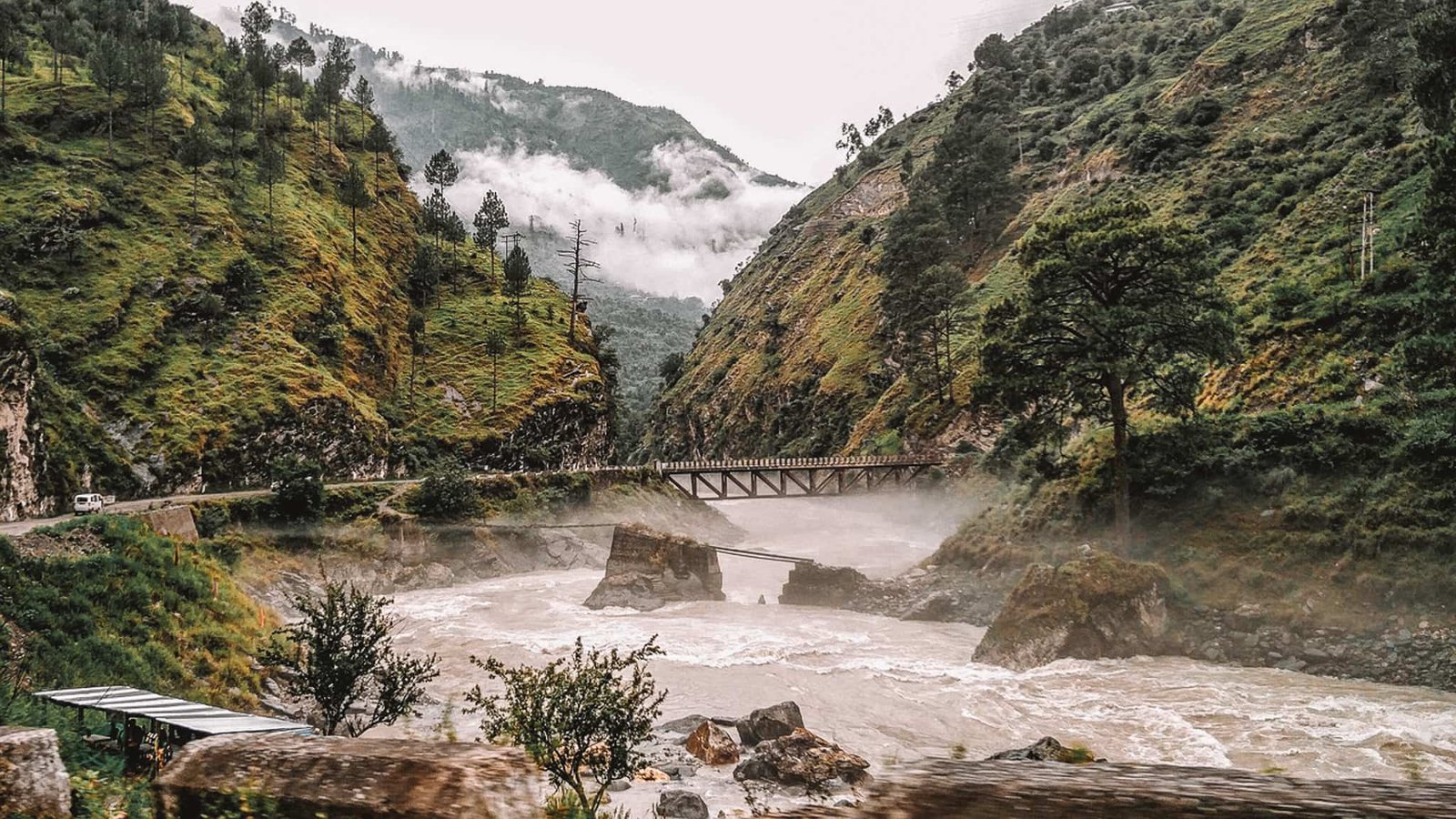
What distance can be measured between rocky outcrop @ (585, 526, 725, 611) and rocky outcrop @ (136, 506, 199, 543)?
19333mm

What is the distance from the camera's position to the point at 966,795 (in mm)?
3150

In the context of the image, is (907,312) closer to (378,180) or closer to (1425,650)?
(1425,650)

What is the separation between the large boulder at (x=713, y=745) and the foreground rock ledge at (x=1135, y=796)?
1821 centimetres

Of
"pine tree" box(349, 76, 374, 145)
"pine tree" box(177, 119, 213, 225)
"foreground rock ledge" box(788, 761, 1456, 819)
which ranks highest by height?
"pine tree" box(349, 76, 374, 145)

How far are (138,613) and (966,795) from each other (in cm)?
2554

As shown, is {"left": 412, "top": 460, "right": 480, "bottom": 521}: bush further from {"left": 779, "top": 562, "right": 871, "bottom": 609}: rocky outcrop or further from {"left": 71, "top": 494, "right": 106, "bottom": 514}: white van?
{"left": 779, "top": 562, "right": 871, "bottom": 609}: rocky outcrop

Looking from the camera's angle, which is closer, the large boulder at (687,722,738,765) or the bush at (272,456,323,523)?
the large boulder at (687,722,738,765)

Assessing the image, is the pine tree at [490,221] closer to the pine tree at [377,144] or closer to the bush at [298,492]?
the pine tree at [377,144]

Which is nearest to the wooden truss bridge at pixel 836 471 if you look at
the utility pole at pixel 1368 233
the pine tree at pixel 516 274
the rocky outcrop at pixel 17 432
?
the utility pole at pixel 1368 233

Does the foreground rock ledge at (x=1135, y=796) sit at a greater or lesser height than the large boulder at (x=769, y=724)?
greater

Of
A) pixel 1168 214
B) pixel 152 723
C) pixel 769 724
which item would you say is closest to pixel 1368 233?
→ pixel 1168 214

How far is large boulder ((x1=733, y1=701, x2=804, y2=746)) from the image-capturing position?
21266 millimetres

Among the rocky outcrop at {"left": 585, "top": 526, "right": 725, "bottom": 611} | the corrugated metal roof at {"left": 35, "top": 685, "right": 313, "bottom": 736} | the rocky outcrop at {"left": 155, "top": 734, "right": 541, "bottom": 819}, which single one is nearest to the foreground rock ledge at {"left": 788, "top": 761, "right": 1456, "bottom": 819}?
the rocky outcrop at {"left": 155, "top": 734, "right": 541, "bottom": 819}

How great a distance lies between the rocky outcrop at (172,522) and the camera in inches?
1228
